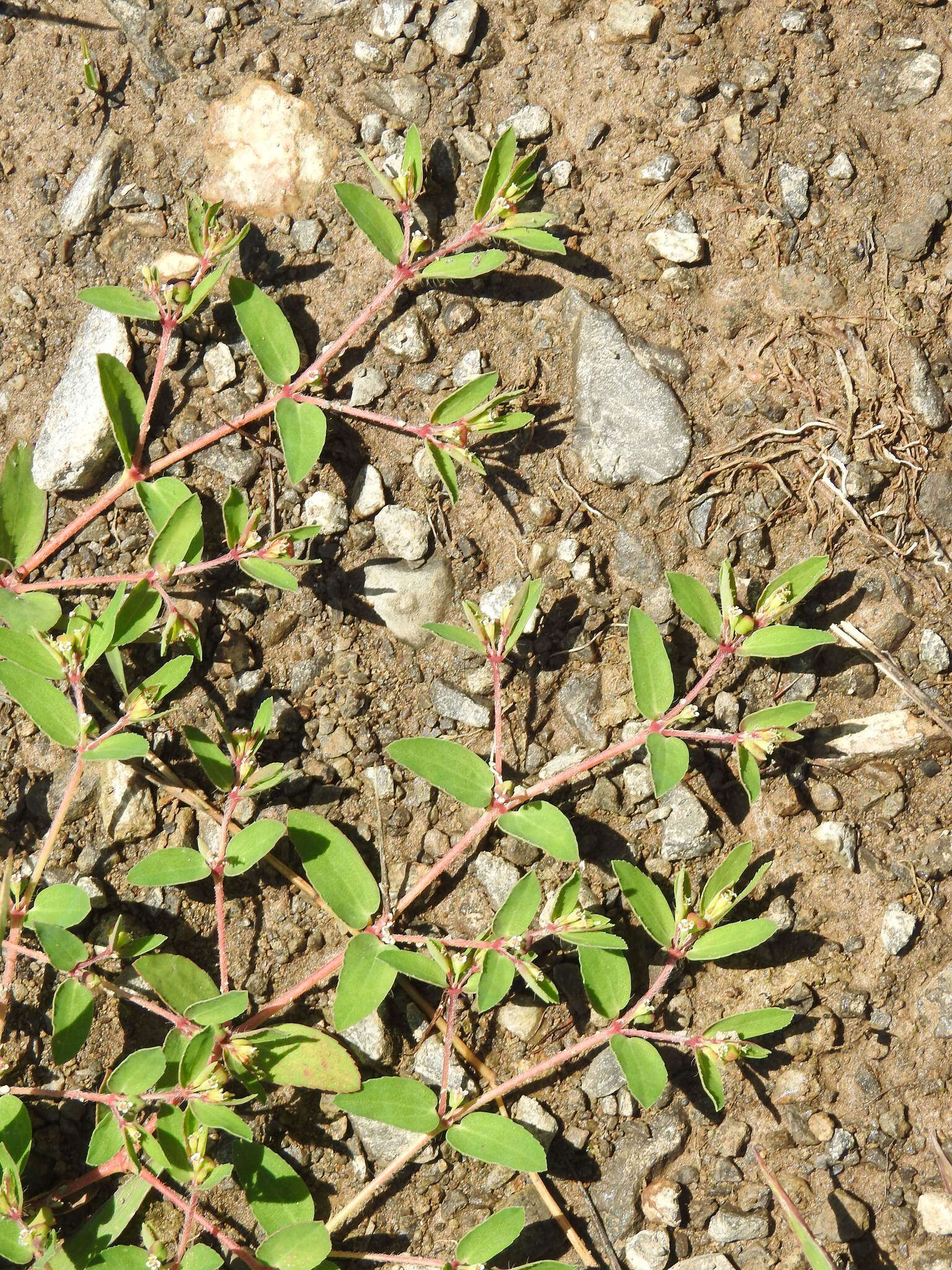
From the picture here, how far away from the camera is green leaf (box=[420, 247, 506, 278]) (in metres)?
3.42

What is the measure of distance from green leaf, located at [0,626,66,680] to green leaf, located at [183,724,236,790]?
0.43 m

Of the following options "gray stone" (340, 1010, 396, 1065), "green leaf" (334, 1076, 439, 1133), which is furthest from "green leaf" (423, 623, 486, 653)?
"green leaf" (334, 1076, 439, 1133)

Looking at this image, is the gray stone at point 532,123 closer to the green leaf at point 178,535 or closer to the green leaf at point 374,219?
the green leaf at point 374,219

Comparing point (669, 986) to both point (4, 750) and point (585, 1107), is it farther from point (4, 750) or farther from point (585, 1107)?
point (4, 750)

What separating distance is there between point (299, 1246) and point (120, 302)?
295 cm

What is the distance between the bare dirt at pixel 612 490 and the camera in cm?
346

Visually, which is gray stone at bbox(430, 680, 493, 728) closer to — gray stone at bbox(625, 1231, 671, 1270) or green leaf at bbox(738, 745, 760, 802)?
green leaf at bbox(738, 745, 760, 802)

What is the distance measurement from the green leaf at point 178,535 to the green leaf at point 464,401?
81cm

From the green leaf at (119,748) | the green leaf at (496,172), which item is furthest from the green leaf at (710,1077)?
the green leaf at (496,172)

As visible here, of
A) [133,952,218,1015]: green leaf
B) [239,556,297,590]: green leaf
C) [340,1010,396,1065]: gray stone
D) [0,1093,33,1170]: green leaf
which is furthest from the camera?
[340,1010,396,1065]: gray stone

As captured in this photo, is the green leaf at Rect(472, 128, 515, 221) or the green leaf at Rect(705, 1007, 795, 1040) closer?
the green leaf at Rect(705, 1007, 795, 1040)

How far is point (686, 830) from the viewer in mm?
3494

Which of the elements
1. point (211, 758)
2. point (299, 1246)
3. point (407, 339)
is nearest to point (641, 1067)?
point (299, 1246)

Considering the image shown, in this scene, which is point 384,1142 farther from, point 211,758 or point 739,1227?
point 211,758
